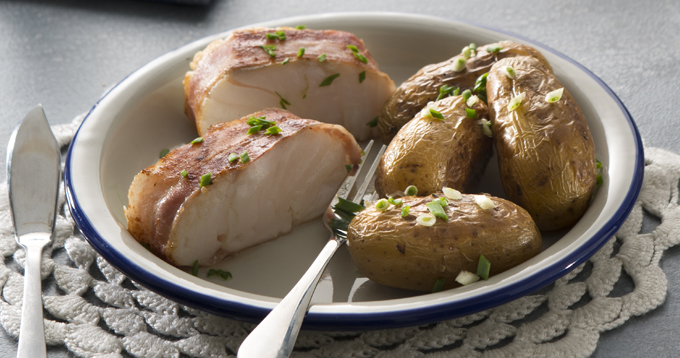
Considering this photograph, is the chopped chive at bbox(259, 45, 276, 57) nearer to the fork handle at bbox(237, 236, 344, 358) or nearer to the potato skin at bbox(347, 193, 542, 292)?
the potato skin at bbox(347, 193, 542, 292)

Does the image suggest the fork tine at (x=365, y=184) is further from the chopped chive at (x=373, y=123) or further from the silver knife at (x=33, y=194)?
the silver knife at (x=33, y=194)

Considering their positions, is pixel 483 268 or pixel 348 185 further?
pixel 348 185

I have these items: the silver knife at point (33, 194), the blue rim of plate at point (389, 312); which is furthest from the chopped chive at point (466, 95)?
the silver knife at point (33, 194)

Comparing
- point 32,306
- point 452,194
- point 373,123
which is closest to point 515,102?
point 452,194

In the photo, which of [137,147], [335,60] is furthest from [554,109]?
[137,147]

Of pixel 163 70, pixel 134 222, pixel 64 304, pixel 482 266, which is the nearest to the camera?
pixel 482 266

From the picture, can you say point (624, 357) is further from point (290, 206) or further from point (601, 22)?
point (601, 22)

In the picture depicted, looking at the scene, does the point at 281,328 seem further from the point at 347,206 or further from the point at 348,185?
the point at 348,185
